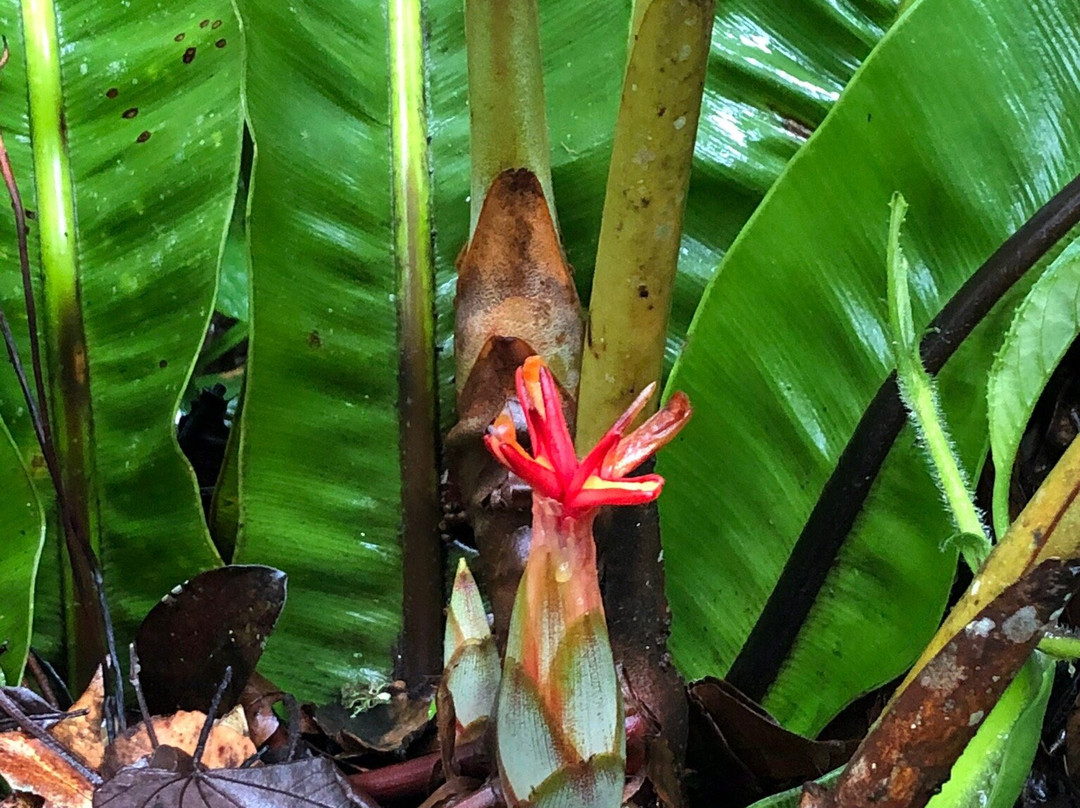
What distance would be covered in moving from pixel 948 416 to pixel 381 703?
409 mm

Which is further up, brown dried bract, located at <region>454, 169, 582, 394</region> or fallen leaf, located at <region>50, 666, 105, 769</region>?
brown dried bract, located at <region>454, 169, 582, 394</region>

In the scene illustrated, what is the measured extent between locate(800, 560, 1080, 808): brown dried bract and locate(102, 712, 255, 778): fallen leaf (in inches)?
13.3

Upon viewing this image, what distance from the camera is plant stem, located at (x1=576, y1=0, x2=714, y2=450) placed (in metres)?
0.35

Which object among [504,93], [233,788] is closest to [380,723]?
[233,788]

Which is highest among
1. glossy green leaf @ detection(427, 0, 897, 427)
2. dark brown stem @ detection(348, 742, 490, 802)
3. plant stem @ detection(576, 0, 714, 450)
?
glossy green leaf @ detection(427, 0, 897, 427)

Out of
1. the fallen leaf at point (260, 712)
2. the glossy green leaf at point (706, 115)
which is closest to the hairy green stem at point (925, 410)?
the glossy green leaf at point (706, 115)

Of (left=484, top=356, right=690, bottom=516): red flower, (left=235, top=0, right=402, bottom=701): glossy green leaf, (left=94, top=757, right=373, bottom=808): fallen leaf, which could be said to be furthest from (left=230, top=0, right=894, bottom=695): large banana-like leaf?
(left=484, top=356, right=690, bottom=516): red flower

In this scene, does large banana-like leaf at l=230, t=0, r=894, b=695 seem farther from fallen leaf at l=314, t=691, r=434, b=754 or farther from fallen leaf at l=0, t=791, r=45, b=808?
fallen leaf at l=0, t=791, r=45, b=808

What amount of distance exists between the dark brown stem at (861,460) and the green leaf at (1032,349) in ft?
0.38

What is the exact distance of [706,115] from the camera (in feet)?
2.21

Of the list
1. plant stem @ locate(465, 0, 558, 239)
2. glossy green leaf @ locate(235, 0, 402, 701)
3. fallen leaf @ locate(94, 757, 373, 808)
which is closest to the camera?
fallen leaf @ locate(94, 757, 373, 808)

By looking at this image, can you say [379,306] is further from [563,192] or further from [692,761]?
[692,761]

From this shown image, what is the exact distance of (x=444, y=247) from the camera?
2.22ft

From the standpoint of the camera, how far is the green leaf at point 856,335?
0.53m
